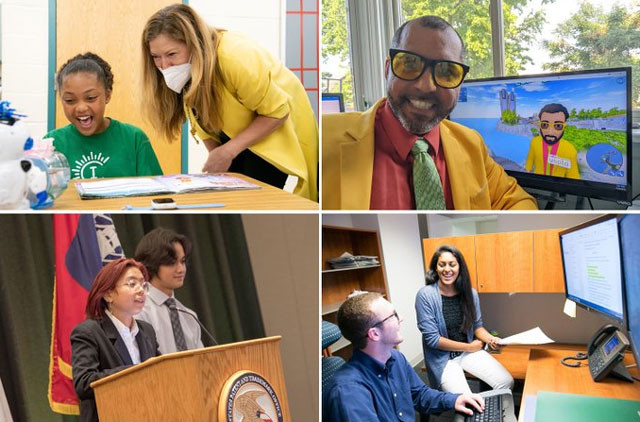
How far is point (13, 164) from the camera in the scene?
901 millimetres

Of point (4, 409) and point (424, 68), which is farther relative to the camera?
point (4, 409)

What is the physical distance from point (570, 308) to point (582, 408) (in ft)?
0.62

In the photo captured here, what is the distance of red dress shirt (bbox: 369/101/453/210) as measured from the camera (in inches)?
41.1

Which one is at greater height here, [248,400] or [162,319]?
[162,319]

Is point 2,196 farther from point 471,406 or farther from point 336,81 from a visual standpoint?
point 471,406

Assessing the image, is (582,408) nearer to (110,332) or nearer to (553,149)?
(553,149)

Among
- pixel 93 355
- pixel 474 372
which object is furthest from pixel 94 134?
pixel 474 372

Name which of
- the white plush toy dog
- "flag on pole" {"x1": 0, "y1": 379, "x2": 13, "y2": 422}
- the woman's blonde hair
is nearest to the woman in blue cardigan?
the woman's blonde hair

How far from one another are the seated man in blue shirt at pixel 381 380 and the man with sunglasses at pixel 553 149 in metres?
0.38

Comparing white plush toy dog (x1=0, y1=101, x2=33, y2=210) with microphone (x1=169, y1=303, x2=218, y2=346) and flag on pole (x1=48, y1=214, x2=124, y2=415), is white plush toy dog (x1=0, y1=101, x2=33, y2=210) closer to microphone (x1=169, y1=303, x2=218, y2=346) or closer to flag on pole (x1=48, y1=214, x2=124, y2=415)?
flag on pole (x1=48, y1=214, x2=124, y2=415)

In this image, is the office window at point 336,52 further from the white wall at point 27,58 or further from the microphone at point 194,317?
the white wall at point 27,58

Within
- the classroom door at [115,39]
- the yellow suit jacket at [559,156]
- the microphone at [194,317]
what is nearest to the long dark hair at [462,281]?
the yellow suit jacket at [559,156]

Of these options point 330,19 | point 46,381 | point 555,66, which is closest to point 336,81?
point 330,19

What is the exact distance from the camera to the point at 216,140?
1.40m
